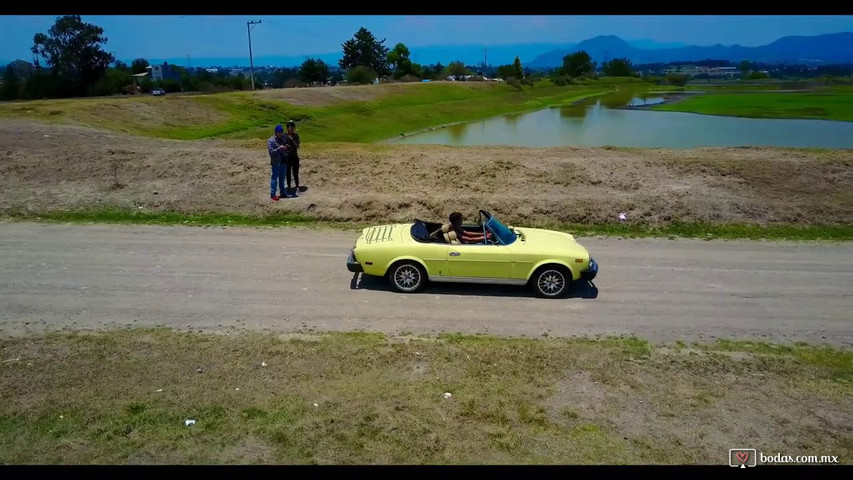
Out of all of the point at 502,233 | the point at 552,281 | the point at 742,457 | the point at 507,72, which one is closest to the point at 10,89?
→ the point at 502,233

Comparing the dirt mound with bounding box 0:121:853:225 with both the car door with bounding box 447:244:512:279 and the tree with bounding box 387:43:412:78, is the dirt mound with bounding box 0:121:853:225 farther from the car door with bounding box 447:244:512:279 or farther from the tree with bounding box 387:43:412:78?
the tree with bounding box 387:43:412:78

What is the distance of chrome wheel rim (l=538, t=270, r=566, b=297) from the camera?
10.0 m

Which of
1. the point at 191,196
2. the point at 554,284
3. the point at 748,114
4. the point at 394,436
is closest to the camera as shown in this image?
the point at 394,436

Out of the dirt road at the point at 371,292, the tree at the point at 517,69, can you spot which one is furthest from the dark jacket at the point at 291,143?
the tree at the point at 517,69

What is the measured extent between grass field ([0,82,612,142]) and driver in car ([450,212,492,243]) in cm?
2523

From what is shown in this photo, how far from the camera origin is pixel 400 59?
367ft

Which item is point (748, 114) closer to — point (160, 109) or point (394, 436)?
point (160, 109)

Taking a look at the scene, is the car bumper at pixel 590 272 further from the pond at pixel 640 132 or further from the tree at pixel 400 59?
the tree at pixel 400 59

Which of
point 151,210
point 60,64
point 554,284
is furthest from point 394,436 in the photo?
point 60,64

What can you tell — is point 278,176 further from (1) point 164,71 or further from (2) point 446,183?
(1) point 164,71

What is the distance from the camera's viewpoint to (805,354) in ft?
27.3

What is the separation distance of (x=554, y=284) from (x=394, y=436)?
16.0 ft

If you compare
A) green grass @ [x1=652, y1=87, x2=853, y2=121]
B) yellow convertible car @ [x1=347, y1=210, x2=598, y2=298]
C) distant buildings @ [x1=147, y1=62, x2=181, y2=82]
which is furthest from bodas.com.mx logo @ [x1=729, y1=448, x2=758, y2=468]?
distant buildings @ [x1=147, y1=62, x2=181, y2=82]

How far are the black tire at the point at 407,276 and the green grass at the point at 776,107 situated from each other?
55.1 metres
